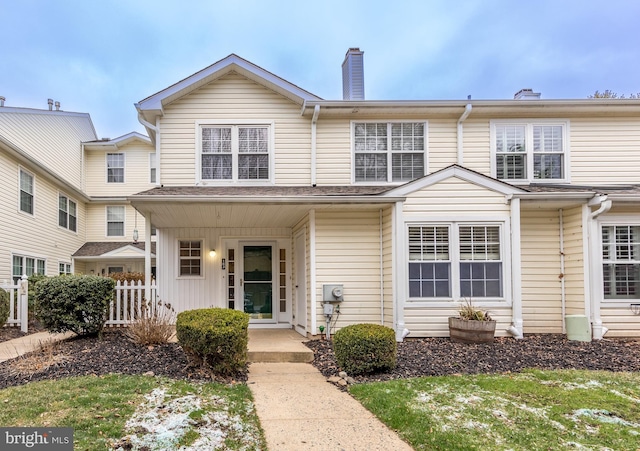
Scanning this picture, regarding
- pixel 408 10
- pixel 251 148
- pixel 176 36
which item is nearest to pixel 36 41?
pixel 176 36

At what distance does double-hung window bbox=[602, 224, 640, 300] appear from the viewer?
786cm

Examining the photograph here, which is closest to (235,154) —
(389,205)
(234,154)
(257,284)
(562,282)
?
(234,154)

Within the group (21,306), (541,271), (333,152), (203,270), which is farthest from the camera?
(203,270)

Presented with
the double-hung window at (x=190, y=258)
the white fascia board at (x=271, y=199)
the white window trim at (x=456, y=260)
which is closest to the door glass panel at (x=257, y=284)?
the double-hung window at (x=190, y=258)

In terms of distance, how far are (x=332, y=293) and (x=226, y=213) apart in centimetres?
262

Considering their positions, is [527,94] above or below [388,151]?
above

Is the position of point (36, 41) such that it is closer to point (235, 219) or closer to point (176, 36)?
point (176, 36)

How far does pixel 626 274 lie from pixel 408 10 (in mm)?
12455

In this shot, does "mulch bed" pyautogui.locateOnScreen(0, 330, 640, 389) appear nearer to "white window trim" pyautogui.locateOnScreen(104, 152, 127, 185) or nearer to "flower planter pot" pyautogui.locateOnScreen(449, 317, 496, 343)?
"flower planter pot" pyautogui.locateOnScreen(449, 317, 496, 343)

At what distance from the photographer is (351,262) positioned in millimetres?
8109

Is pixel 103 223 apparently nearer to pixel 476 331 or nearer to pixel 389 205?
pixel 389 205

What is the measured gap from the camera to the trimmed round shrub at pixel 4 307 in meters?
8.96

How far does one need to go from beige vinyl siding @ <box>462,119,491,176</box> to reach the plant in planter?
344 centimetres

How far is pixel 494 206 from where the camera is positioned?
7656mm
